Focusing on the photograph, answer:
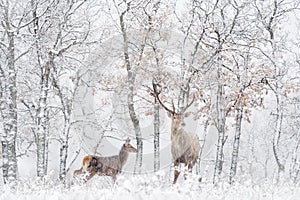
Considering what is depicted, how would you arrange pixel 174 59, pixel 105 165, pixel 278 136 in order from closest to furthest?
pixel 105 165 < pixel 278 136 < pixel 174 59

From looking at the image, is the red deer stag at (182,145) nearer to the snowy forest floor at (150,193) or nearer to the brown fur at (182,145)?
the brown fur at (182,145)

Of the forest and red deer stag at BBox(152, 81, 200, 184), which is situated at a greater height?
the forest

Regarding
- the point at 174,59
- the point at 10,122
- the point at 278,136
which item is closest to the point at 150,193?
the point at 10,122

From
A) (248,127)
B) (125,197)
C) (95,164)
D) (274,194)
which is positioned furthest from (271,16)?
(248,127)

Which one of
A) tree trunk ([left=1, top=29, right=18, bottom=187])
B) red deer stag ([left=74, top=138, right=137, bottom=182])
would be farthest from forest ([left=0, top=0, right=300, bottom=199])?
tree trunk ([left=1, top=29, right=18, bottom=187])

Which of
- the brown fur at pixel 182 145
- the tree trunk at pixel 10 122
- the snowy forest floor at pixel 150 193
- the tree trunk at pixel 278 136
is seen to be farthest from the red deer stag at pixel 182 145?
the snowy forest floor at pixel 150 193

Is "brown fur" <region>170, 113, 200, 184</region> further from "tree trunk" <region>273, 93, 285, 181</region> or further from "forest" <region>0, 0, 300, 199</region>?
"tree trunk" <region>273, 93, 285, 181</region>

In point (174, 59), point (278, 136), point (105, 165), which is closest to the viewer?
point (105, 165)

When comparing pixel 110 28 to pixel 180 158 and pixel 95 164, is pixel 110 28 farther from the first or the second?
pixel 180 158

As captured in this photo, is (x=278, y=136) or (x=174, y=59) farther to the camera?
(x=174, y=59)

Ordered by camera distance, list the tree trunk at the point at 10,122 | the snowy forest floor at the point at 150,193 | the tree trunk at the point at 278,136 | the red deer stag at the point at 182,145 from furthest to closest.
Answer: the tree trunk at the point at 278,136 < the red deer stag at the point at 182,145 < the tree trunk at the point at 10,122 < the snowy forest floor at the point at 150,193

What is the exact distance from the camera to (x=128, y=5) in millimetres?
18219

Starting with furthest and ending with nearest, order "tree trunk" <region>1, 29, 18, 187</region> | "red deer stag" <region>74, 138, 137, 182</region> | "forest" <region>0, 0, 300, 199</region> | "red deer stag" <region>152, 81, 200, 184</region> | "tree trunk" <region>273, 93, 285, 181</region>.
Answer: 1. "tree trunk" <region>273, 93, 285, 181</region>
2. "red deer stag" <region>74, 138, 137, 182</region>
3. "forest" <region>0, 0, 300, 199</region>
4. "red deer stag" <region>152, 81, 200, 184</region>
5. "tree trunk" <region>1, 29, 18, 187</region>

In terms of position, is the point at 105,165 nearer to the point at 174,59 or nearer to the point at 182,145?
the point at 182,145
